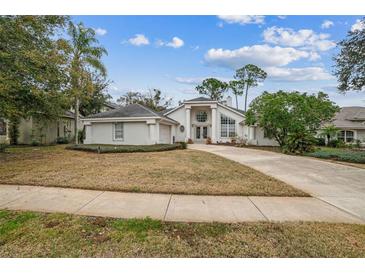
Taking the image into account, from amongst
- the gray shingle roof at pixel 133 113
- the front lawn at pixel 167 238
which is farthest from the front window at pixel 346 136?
the front lawn at pixel 167 238

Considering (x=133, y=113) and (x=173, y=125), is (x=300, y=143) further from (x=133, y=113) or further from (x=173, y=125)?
(x=133, y=113)

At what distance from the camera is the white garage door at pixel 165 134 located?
21.2 metres

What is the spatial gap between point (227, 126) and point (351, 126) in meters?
15.4

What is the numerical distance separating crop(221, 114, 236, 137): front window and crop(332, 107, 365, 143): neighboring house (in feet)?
43.0

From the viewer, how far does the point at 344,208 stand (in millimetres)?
4582

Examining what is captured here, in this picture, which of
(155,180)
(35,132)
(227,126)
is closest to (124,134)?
(35,132)

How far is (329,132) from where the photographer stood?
2378 cm

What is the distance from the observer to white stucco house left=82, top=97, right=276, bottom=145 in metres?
19.4

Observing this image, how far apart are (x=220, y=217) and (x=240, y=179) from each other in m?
3.25

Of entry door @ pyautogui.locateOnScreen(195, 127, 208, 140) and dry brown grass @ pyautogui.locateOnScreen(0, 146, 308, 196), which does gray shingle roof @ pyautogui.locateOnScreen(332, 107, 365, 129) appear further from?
dry brown grass @ pyautogui.locateOnScreen(0, 146, 308, 196)

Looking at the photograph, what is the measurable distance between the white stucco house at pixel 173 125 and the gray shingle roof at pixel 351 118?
33.6ft

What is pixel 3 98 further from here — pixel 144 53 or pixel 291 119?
pixel 291 119

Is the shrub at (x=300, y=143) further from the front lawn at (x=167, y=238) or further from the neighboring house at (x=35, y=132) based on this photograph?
the neighboring house at (x=35, y=132)
